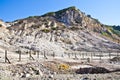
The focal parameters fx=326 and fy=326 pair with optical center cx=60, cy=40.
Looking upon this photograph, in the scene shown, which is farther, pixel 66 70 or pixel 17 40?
pixel 17 40

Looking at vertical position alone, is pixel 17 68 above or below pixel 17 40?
below

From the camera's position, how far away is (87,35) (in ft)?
420

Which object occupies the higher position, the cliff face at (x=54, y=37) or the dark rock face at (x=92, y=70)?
the cliff face at (x=54, y=37)

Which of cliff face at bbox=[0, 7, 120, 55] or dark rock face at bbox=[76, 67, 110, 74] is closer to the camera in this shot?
dark rock face at bbox=[76, 67, 110, 74]

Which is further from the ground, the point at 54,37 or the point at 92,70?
the point at 54,37

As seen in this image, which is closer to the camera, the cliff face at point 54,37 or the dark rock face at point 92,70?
the dark rock face at point 92,70

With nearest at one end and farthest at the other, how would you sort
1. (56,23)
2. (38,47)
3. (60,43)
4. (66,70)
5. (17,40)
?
(66,70) < (38,47) < (17,40) < (60,43) < (56,23)

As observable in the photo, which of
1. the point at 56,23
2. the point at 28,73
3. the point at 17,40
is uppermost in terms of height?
the point at 56,23

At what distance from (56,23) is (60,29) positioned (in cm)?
1204

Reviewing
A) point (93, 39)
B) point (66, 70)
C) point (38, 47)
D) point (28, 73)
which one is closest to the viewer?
point (28, 73)

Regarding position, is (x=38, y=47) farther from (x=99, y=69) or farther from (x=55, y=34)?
(x=99, y=69)

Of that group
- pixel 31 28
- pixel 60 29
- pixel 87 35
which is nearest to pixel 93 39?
pixel 87 35

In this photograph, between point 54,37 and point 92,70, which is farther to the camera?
point 54,37

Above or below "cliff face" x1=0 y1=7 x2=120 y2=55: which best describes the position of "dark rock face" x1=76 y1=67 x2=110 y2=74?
below
